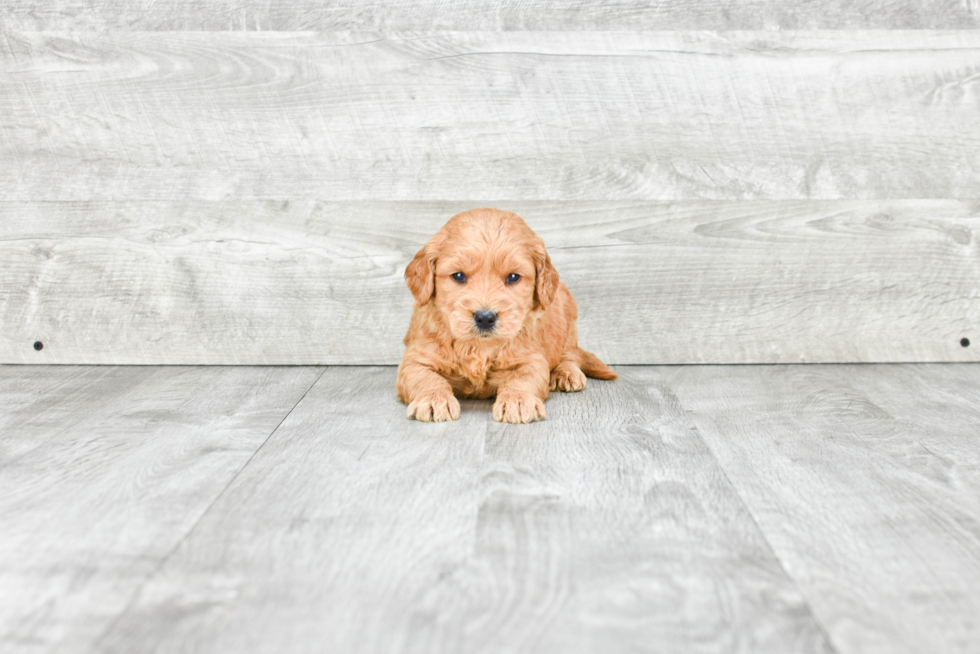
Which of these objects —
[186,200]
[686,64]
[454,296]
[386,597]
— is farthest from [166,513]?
[686,64]

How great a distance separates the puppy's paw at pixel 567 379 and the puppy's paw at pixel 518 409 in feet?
1.09

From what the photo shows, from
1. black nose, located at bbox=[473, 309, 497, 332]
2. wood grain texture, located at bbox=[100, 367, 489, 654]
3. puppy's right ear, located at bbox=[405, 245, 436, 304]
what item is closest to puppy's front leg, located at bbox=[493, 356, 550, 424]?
wood grain texture, located at bbox=[100, 367, 489, 654]

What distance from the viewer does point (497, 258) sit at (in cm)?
209

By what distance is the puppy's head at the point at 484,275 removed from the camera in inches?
80.2

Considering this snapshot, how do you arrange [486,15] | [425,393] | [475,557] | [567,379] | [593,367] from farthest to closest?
[486,15] < [593,367] < [567,379] < [425,393] < [475,557]

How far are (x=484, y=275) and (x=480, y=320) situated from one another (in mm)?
140

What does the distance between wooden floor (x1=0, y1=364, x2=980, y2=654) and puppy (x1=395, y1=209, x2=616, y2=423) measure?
80 millimetres

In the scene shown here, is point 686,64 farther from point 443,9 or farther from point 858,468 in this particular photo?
point 858,468

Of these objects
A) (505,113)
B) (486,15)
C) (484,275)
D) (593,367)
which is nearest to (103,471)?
(484,275)

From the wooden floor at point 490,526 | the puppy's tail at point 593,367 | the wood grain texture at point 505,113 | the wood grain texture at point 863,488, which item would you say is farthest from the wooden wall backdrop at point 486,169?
the wooden floor at point 490,526

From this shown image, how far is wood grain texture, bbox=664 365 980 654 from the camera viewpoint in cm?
113

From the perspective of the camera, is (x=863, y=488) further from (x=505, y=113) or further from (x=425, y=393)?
(x=505, y=113)

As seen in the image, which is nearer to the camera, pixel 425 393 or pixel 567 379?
pixel 425 393

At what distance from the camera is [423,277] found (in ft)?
7.07
